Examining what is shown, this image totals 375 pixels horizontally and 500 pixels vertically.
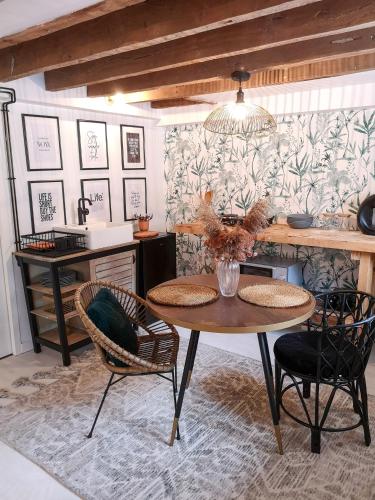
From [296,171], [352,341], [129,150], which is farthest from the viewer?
[129,150]

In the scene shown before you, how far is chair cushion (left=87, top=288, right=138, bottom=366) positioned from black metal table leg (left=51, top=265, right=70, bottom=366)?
2.57 feet

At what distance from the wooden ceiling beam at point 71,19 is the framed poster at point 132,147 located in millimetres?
2033

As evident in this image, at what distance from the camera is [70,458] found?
7.04 ft

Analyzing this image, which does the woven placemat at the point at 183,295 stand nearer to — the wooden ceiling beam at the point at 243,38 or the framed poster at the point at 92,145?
the wooden ceiling beam at the point at 243,38

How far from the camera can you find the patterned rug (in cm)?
194

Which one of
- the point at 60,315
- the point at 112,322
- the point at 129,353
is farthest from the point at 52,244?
the point at 129,353

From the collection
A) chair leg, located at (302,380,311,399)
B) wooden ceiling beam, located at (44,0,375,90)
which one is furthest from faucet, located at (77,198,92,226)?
chair leg, located at (302,380,311,399)

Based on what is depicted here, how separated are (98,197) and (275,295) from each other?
2.27 meters

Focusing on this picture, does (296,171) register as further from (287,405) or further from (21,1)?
(21,1)

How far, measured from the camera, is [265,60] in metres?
2.58

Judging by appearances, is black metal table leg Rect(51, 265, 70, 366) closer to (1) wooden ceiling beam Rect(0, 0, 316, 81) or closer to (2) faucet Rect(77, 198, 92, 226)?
(2) faucet Rect(77, 198, 92, 226)

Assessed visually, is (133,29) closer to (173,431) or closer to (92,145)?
(92,145)

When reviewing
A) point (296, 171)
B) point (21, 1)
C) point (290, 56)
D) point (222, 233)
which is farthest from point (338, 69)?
point (21, 1)

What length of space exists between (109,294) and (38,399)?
97cm
